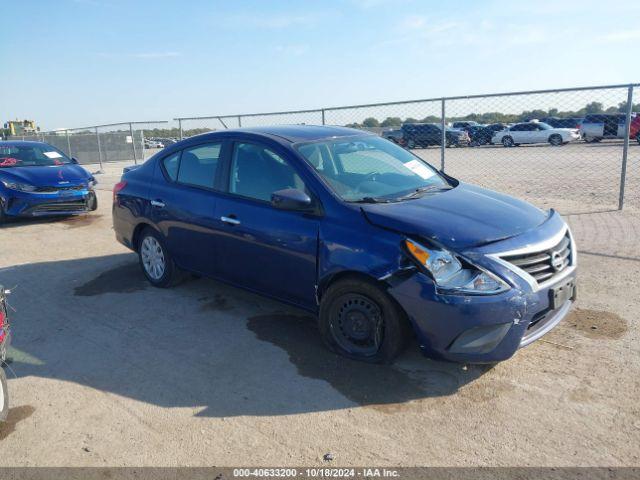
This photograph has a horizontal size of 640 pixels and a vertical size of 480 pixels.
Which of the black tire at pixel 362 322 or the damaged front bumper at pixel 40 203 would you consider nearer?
the black tire at pixel 362 322

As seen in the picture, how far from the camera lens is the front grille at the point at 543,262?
3.55 meters

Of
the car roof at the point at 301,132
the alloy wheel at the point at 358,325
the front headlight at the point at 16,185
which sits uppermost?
the car roof at the point at 301,132

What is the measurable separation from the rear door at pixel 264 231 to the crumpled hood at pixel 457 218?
2.03 feet

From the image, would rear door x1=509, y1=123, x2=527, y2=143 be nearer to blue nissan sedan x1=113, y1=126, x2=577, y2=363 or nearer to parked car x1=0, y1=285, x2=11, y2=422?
blue nissan sedan x1=113, y1=126, x2=577, y2=363

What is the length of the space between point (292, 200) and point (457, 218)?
1.21 metres

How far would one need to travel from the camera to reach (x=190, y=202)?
514 centimetres

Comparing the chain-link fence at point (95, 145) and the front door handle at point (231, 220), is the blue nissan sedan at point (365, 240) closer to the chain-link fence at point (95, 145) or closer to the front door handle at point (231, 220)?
the front door handle at point (231, 220)

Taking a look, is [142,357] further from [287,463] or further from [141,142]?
[141,142]

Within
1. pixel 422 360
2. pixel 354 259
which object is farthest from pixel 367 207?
pixel 422 360

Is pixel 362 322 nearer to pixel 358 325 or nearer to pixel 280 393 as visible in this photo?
pixel 358 325

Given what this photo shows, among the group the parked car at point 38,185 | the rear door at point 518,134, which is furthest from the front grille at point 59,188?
the rear door at point 518,134

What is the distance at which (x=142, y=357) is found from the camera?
4238mm

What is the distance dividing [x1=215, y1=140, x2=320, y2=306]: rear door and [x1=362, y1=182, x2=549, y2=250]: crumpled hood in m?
0.62

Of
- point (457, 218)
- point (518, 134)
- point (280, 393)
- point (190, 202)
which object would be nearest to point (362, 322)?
point (280, 393)
